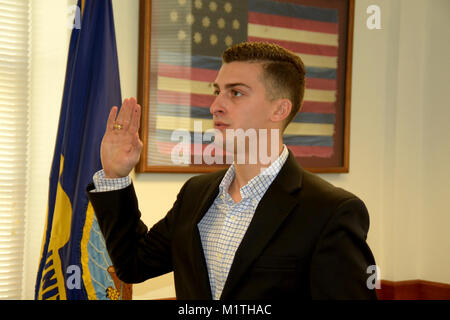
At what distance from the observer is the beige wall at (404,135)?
3.94 meters

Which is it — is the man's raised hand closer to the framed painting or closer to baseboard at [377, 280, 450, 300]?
the framed painting

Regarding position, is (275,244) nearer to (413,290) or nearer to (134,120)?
(134,120)

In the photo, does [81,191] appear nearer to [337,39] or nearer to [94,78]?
[94,78]

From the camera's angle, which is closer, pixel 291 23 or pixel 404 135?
pixel 291 23

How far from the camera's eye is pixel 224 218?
1.64m

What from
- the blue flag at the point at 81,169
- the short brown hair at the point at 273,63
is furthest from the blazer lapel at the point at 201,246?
the blue flag at the point at 81,169

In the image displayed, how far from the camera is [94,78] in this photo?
8.44ft

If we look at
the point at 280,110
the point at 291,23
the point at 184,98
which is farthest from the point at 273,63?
the point at 291,23

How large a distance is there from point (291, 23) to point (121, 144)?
95.5 inches

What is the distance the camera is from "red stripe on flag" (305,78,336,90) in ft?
12.3

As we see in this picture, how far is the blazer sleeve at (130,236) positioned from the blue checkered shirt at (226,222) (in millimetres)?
156

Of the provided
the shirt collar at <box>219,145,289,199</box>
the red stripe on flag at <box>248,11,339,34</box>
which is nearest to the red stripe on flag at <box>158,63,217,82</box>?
the red stripe on flag at <box>248,11,339,34</box>
